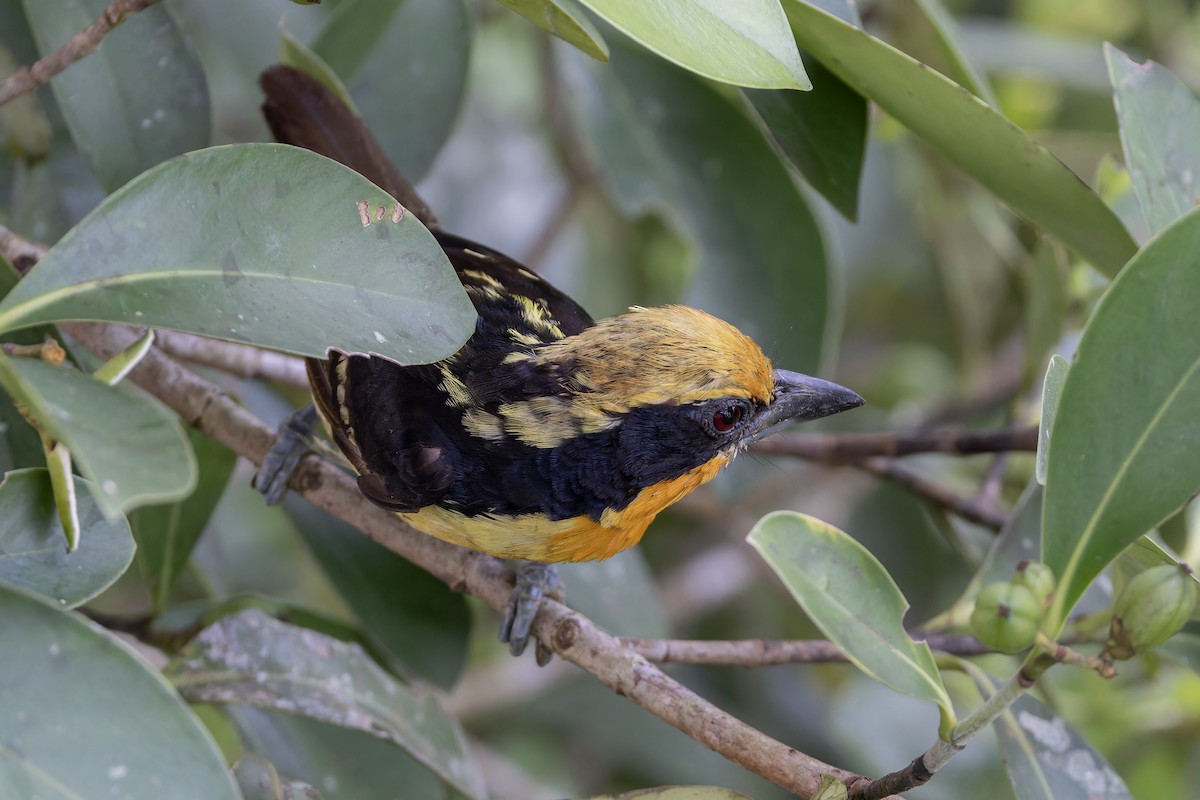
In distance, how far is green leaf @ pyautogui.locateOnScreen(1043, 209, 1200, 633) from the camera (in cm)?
129

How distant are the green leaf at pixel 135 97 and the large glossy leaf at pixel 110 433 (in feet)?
3.20

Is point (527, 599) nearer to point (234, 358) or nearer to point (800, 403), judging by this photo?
point (800, 403)

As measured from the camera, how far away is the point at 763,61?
1.39 metres

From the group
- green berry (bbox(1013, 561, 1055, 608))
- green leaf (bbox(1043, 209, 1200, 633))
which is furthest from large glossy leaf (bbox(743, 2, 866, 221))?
green berry (bbox(1013, 561, 1055, 608))

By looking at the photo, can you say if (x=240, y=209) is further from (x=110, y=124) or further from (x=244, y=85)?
(x=244, y=85)

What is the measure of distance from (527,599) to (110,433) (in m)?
1.08

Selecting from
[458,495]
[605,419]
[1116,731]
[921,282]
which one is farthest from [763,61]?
[921,282]

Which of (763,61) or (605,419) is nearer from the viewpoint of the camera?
(763,61)

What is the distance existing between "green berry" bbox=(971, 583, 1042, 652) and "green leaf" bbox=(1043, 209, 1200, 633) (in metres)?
0.04

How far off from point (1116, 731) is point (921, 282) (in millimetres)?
1832

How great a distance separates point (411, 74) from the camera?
2588mm

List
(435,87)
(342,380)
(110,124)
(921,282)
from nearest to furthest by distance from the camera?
(110,124), (342,380), (435,87), (921,282)

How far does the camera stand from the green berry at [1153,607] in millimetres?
1354

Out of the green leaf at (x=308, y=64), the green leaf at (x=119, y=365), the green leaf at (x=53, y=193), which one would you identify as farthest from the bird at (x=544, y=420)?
the green leaf at (x=119, y=365)
